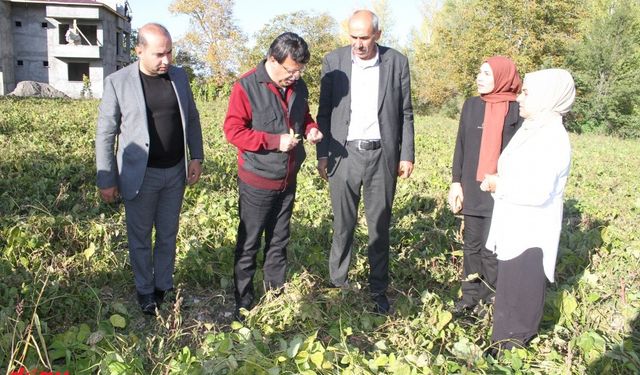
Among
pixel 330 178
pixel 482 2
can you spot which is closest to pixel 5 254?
pixel 330 178

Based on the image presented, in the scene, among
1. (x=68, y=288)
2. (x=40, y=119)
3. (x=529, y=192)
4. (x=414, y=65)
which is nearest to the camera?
(x=529, y=192)

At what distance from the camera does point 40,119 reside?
10.6 meters

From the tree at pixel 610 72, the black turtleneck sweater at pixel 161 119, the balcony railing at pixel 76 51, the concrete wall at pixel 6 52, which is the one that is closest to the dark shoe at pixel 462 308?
the black turtleneck sweater at pixel 161 119

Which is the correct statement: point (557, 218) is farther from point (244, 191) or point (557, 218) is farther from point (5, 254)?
point (5, 254)

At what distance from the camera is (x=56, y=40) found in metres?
34.9

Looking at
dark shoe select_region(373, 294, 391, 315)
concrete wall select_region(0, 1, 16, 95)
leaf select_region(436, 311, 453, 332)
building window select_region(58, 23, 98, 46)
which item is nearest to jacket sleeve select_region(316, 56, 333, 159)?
dark shoe select_region(373, 294, 391, 315)

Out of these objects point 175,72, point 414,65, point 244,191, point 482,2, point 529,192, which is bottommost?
point 244,191

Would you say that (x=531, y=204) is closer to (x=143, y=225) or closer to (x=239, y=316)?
(x=239, y=316)

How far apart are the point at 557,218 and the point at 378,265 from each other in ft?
4.32

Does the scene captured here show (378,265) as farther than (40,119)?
No

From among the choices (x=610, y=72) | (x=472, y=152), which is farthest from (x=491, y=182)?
(x=610, y=72)

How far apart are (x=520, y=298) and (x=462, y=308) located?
81cm

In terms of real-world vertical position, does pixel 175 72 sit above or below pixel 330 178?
above

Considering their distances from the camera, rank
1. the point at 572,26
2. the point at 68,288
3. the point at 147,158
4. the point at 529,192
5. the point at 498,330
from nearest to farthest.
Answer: the point at 529,192, the point at 498,330, the point at 147,158, the point at 68,288, the point at 572,26
